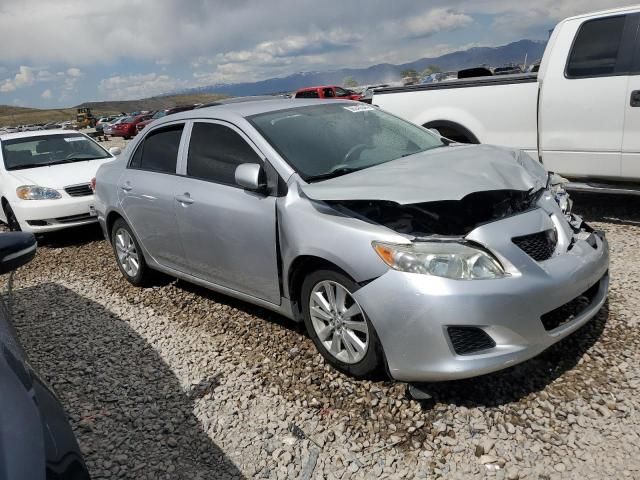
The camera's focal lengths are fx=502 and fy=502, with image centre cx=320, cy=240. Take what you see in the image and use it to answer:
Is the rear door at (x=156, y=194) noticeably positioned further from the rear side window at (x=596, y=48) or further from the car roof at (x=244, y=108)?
the rear side window at (x=596, y=48)

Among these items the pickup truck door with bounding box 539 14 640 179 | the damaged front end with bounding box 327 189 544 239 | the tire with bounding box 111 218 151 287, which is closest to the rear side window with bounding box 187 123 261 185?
the damaged front end with bounding box 327 189 544 239

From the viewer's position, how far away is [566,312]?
9.00ft

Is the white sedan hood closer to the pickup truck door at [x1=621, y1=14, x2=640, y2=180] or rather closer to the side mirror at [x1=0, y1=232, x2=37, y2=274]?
the side mirror at [x1=0, y1=232, x2=37, y2=274]

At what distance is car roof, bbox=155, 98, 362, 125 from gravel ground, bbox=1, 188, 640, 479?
5.27ft

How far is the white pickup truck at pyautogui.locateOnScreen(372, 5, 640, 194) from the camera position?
4.95 meters

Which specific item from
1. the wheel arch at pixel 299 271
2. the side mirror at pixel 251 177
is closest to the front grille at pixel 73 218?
the side mirror at pixel 251 177

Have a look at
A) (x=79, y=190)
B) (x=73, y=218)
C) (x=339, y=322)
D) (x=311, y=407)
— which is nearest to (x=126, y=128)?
(x=79, y=190)

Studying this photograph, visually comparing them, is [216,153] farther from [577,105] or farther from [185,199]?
[577,105]

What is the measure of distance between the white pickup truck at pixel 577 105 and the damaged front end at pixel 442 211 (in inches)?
108

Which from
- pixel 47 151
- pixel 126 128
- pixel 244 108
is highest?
pixel 244 108

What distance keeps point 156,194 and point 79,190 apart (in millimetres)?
3420

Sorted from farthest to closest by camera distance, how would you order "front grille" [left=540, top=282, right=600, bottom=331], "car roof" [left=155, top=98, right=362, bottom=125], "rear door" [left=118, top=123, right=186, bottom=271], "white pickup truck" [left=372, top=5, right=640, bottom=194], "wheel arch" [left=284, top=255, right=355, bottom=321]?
"white pickup truck" [left=372, top=5, right=640, bottom=194] < "rear door" [left=118, top=123, right=186, bottom=271] < "car roof" [left=155, top=98, right=362, bottom=125] < "wheel arch" [left=284, top=255, right=355, bottom=321] < "front grille" [left=540, top=282, right=600, bottom=331]

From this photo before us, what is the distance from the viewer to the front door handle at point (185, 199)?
3844 mm

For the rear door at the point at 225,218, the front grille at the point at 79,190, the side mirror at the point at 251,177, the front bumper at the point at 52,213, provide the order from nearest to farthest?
the side mirror at the point at 251,177 < the rear door at the point at 225,218 < the front bumper at the point at 52,213 < the front grille at the point at 79,190
